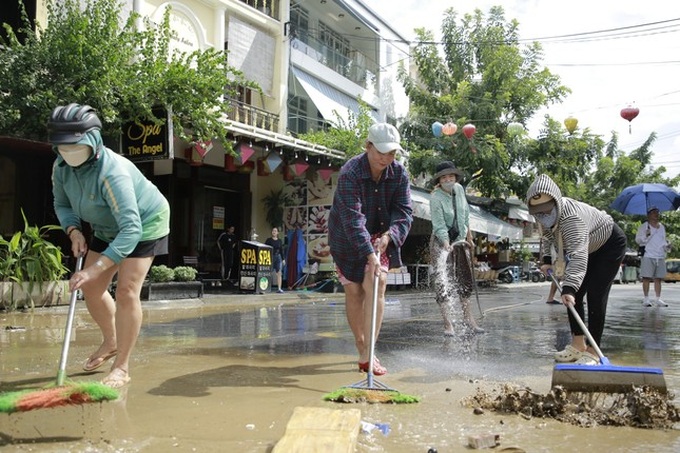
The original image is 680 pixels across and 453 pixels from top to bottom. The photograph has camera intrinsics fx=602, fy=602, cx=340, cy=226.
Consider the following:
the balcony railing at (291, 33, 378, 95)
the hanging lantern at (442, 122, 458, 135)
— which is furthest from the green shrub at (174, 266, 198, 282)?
the hanging lantern at (442, 122, 458, 135)

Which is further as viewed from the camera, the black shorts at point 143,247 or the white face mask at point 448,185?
the white face mask at point 448,185

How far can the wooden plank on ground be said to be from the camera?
83.0 inches

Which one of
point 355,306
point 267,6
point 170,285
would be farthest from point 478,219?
point 355,306

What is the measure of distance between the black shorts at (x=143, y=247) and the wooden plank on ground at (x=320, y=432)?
151 centimetres

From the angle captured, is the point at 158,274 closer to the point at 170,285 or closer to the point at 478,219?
the point at 170,285

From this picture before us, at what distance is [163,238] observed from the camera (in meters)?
3.71

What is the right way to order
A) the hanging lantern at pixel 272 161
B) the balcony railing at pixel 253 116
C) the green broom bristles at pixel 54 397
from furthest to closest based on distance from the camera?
the balcony railing at pixel 253 116 → the hanging lantern at pixel 272 161 → the green broom bristles at pixel 54 397

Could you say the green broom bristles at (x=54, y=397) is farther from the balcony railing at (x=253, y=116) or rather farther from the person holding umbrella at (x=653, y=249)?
the balcony railing at (x=253, y=116)

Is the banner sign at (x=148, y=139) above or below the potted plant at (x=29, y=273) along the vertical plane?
above

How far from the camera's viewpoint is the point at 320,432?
2.23 metres

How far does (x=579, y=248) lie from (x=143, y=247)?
9.23 feet

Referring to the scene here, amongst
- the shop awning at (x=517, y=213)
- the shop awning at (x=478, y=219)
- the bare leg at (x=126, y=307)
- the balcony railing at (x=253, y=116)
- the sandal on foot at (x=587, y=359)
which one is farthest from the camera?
the shop awning at (x=517, y=213)

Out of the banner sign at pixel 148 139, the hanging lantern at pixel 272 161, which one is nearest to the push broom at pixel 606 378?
the banner sign at pixel 148 139

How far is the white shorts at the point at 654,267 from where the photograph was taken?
10789 mm
